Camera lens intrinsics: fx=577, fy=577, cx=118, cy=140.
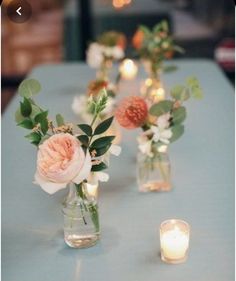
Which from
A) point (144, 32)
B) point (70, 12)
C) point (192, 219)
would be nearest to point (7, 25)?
point (70, 12)

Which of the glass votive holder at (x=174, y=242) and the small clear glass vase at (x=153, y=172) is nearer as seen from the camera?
the glass votive holder at (x=174, y=242)

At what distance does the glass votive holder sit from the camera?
111 cm

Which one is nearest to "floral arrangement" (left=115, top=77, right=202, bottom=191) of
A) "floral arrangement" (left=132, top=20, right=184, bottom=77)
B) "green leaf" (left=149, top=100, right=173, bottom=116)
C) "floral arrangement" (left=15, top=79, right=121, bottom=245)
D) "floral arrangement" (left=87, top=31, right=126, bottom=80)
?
"green leaf" (left=149, top=100, right=173, bottom=116)

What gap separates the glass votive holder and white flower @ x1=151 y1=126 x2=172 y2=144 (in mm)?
268

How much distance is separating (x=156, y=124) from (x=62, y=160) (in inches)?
15.2

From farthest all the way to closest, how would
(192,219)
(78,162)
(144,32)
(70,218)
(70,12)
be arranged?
(70,12), (144,32), (192,219), (70,218), (78,162)

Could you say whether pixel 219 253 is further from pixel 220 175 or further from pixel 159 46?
pixel 159 46

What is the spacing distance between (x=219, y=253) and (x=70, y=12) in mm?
2998

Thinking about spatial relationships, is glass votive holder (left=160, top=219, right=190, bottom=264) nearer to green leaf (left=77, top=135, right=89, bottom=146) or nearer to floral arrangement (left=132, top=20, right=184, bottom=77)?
green leaf (left=77, top=135, right=89, bottom=146)

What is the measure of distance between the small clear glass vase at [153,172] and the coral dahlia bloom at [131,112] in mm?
153

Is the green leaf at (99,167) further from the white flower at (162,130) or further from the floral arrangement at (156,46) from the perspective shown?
the floral arrangement at (156,46)

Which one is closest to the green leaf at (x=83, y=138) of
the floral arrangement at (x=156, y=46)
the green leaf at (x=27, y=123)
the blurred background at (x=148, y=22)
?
the green leaf at (x=27, y=123)

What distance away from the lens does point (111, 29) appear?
3.94m

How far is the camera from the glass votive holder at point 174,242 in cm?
111
